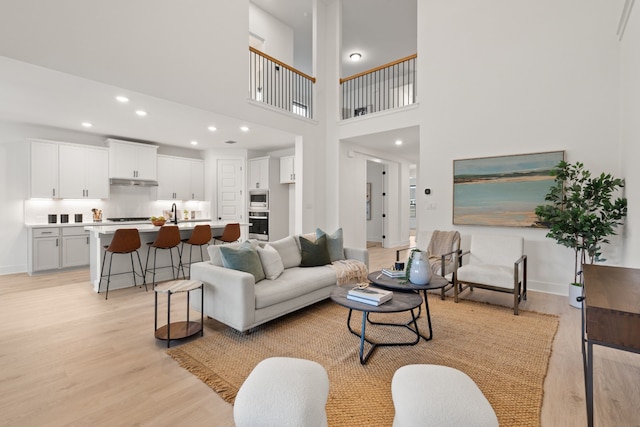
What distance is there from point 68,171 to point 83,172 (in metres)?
0.23

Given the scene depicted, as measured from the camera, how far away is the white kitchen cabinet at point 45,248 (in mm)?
5059

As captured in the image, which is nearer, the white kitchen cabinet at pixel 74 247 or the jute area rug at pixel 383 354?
the jute area rug at pixel 383 354

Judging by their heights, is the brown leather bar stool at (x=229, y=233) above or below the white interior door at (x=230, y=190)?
below

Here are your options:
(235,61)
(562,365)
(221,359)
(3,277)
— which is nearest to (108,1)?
(235,61)

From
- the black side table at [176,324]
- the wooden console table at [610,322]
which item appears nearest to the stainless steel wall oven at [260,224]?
the black side table at [176,324]

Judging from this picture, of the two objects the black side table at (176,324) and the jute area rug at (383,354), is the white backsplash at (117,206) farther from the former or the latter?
the jute area rug at (383,354)

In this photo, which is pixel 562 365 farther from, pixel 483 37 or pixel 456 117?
pixel 483 37

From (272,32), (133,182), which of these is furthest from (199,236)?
(272,32)

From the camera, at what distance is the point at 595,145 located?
3820 millimetres

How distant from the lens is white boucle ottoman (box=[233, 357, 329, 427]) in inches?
46.1

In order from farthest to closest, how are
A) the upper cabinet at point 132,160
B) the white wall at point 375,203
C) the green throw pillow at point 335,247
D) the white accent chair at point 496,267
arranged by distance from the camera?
the white wall at point 375,203, the upper cabinet at point 132,160, the green throw pillow at point 335,247, the white accent chair at point 496,267

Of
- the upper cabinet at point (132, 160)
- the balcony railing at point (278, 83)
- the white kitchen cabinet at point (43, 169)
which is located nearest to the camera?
the white kitchen cabinet at point (43, 169)

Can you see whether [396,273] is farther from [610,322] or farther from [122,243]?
[122,243]

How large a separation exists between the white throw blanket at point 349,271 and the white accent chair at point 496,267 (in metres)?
1.17
